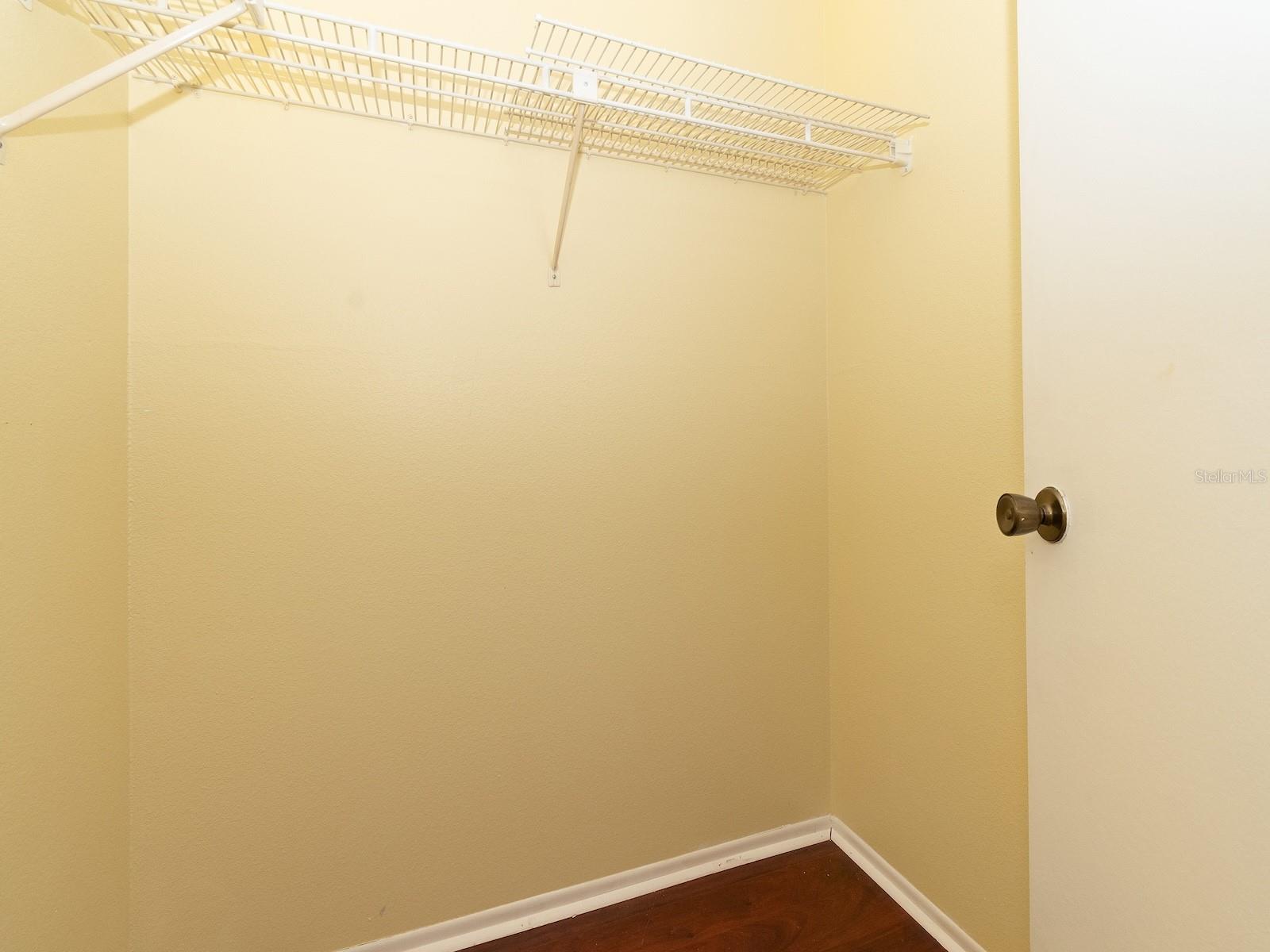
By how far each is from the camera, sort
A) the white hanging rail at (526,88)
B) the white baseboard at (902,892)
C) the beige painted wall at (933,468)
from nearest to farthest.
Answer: the white hanging rail at (526,88), the beige painted wall at (933,468), the white baseboard at (902,892)

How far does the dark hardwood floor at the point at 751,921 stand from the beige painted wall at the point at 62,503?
2.51ft

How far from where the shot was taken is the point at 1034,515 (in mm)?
781

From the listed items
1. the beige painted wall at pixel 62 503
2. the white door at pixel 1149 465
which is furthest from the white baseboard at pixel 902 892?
the beige painted wall at pixel 62 503

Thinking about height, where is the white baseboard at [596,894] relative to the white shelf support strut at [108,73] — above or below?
below

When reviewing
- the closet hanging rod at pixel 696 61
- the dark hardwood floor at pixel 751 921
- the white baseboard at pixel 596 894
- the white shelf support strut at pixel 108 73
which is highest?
the closet hanging rod at pixel 696 61

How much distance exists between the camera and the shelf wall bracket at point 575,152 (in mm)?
929

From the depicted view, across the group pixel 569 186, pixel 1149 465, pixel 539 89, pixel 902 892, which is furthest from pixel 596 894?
pixel 539 89

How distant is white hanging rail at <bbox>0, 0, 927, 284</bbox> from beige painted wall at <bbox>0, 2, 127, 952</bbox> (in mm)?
119

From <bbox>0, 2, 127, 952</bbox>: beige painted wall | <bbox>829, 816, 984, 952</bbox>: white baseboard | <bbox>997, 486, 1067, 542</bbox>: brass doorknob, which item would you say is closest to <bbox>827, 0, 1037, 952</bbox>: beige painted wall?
<bbox>829, 816, 984, 952</bbox>: white baseboard

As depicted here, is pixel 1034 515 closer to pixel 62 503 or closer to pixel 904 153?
pixel 904 153

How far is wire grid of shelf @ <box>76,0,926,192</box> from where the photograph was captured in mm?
925

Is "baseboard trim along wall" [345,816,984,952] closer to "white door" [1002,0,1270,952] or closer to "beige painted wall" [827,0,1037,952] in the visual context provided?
"beige painted wall" [827,0,1037,952]

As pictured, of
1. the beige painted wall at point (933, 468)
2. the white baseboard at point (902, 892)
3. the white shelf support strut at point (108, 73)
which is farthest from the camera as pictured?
the white baseboard at point (902, 892)

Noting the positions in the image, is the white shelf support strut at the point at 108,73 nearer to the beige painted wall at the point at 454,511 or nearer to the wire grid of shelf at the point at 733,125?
the beige painted wall at the point at 454,511
